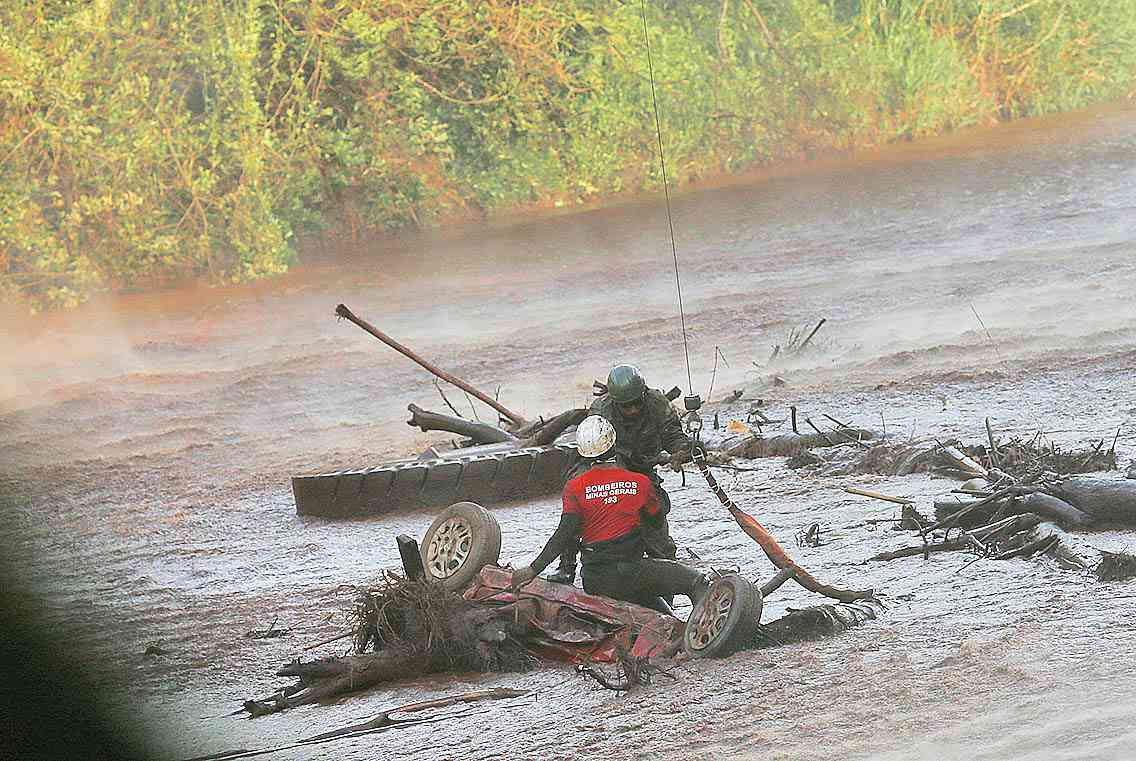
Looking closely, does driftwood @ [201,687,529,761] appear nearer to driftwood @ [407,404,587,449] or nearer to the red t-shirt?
A: the red t-shirt

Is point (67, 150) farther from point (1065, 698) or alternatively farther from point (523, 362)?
point (1065, 698)

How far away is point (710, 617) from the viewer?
7.55m

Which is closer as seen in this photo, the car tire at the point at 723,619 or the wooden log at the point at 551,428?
the car tire at the point at 723,619

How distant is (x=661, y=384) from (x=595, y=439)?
32.8ft

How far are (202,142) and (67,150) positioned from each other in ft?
6.43

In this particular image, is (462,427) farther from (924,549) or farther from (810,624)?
(810,624)

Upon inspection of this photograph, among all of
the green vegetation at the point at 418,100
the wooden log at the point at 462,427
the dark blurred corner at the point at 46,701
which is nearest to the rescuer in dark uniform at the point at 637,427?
the dark blurred corner at the point at 46,701

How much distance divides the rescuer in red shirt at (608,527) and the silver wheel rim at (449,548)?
604 millimetres

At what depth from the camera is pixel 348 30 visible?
26.9m

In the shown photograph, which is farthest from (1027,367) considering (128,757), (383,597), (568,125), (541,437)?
(568,125)

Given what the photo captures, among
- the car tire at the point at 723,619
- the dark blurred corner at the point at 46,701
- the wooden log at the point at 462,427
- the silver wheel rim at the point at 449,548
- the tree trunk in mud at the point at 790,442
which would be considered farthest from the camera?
the wooden log at the point at 462,427

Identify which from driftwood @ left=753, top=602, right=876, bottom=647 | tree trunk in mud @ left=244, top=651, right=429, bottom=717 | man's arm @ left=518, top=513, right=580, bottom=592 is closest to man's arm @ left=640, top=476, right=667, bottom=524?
man's arm @ left=518, top=513, right=580, bottom=592

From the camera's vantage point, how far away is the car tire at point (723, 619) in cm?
743

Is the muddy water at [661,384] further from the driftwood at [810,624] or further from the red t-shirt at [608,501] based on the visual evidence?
the red t-shirt at [608,501]
